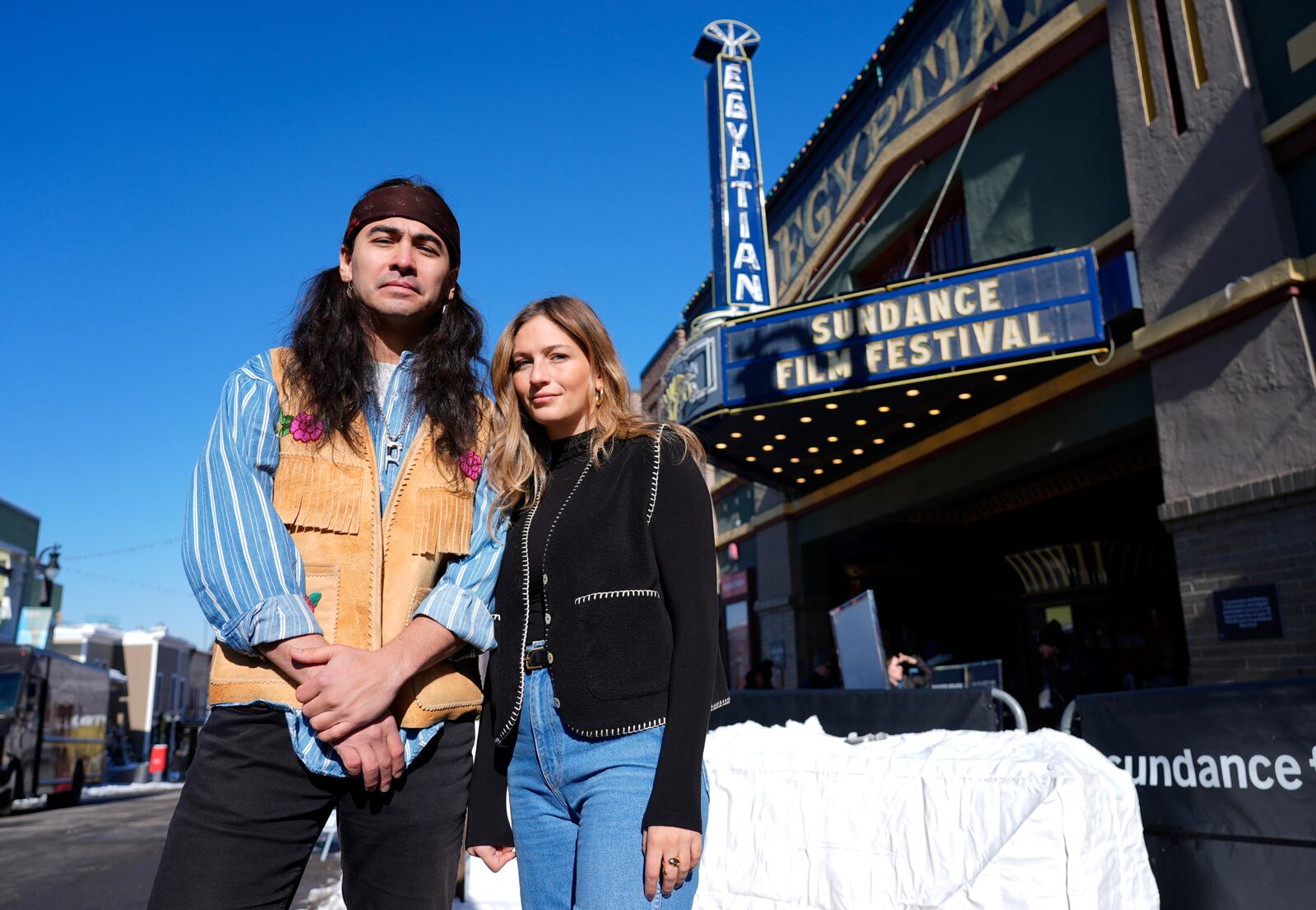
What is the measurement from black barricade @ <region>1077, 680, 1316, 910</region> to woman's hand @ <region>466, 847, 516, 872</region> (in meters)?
2.90

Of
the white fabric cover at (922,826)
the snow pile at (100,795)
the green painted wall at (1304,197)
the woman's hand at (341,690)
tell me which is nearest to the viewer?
the woman's hand at (341,690)

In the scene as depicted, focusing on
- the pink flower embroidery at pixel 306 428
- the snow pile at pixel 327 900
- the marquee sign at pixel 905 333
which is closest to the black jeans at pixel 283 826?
the pink flower embroidery at pixel 306 428

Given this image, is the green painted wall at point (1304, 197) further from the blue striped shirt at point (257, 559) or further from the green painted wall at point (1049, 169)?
the blue striped shirt at point (257, 559)

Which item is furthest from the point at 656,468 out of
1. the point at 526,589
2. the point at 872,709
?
the point at 872,709

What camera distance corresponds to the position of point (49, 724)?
1861 cm

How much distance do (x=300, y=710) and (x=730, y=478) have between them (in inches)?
675

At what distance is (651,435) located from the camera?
2.24 meters

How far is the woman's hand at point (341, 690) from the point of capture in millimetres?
1636

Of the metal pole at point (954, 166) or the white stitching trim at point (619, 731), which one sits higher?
the metal pole at point (954, 166)

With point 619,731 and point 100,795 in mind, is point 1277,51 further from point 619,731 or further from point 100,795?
point 100,795

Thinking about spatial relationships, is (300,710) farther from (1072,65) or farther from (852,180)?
(852,180)

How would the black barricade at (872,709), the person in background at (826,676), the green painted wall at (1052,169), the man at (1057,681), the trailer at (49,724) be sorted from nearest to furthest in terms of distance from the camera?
1. the black barricade at (872,709)
2. the green painted wall at (1052,169)
3. the man at (1057,681)
4. the person in background at (826,676)
5. the trailer at (49,724)

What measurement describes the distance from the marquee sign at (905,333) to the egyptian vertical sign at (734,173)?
2.22 meters

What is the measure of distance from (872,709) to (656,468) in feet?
13.7
